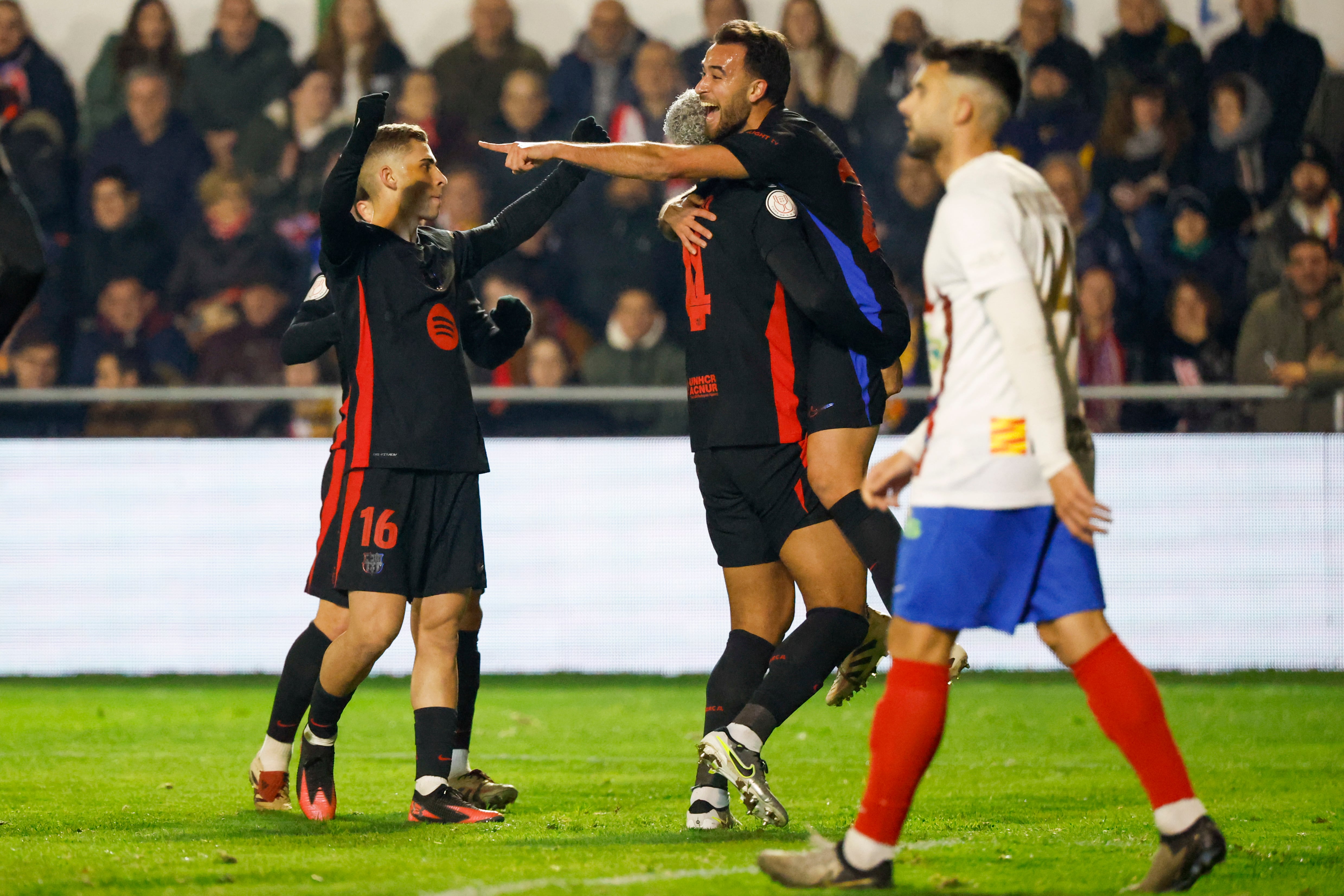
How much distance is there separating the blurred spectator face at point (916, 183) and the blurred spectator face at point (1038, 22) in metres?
1.24

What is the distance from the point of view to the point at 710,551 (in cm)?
979

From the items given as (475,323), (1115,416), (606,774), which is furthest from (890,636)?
(1115,416)

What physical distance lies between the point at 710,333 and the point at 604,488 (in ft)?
17.7

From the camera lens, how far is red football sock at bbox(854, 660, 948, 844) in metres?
3.22

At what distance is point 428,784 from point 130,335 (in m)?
7.51

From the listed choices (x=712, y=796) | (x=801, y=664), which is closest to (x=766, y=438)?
(x=801, y=664)

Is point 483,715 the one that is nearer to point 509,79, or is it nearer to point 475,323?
point 475,323

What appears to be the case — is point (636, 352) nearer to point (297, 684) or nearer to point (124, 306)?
point (124, 306)

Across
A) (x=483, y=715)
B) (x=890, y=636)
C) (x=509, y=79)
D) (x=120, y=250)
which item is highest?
(x=509, y=79)

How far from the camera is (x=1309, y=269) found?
1059 cm

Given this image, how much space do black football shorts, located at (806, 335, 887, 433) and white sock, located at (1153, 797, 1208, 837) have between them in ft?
5.35

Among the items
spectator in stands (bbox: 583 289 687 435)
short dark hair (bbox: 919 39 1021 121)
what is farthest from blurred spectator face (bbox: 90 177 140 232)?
short dark hair (bbox: 919 39 1021 121)

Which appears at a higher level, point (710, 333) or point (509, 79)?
point (509, 79)

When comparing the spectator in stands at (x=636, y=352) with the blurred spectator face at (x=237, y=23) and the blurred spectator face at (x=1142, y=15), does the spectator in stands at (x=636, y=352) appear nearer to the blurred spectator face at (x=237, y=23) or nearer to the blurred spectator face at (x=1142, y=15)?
the blurred spectator face at (x=237, y=23)
